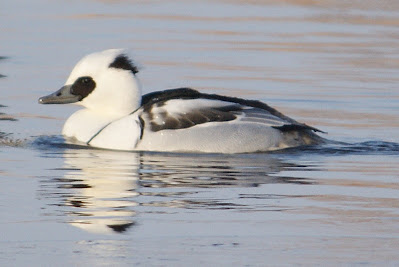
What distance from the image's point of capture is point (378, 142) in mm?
12609

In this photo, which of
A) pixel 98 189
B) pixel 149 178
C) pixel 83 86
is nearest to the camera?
pixel 98 189

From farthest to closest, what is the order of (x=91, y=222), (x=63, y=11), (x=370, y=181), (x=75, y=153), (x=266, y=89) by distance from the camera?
1. (x=63, y=11)
2. (x=266, y=89)
3. (x=75, y=153)
4. (x=370, y=181)
5. (x=91, y=222)

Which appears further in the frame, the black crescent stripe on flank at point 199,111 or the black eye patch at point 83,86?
the black eye patch at point 83,86

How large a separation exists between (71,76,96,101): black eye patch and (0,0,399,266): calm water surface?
0.52m

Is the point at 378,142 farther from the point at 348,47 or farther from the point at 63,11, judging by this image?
the point at 63,11

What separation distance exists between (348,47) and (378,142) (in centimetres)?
694

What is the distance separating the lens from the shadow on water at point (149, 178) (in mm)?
9227

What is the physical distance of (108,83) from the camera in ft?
42.1

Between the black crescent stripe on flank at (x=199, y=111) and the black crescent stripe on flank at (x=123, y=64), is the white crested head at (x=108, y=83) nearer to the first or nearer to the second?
the black crescent stripe on flank at (x=123, y=64)

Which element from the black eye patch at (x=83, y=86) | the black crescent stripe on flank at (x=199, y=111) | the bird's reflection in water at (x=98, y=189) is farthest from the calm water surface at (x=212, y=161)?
the black eye patch at (x=83, y=86)

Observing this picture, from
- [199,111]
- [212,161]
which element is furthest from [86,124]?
[212,161]

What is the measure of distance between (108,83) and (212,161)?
1.70 m

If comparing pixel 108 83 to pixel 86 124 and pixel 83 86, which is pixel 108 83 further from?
pixel 86 124

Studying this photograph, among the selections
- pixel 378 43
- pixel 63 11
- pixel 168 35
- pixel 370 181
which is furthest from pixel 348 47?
pixel 370 181
